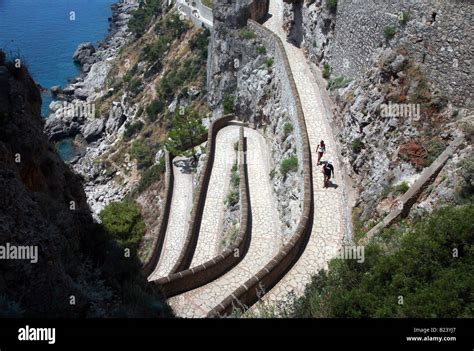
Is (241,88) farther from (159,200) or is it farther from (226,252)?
(226,252)

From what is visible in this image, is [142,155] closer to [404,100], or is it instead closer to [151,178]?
[151,178]

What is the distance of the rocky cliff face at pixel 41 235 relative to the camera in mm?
7066

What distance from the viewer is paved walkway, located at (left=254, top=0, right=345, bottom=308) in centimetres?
1369

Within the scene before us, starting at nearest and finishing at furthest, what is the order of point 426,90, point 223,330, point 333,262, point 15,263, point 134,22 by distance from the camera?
1. point 223,330
2. point 15,263
3. point 333,262
4. point 426,90
5. point 134,22

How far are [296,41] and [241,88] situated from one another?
5.28m

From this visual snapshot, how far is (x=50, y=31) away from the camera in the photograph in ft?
272

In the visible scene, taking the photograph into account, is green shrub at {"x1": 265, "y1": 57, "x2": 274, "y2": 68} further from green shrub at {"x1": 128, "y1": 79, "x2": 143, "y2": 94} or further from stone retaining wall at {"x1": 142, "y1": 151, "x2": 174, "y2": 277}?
green shrub at {"x1": 128, "y1": 79, "x2": 143, "y2": 94}

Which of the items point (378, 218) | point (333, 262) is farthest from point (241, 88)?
point (333, 262)

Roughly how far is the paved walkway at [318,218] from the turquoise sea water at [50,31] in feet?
135

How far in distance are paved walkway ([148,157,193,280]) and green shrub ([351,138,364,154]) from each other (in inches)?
368

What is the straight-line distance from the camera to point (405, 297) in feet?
27.2

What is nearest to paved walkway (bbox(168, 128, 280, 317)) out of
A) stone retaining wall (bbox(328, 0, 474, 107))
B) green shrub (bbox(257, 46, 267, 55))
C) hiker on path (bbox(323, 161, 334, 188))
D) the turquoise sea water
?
hiker on path (bbox(323, 161, 334, 188))

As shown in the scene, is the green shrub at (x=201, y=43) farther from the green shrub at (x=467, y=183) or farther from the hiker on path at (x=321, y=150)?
the green shrub at (x=467, y=183)

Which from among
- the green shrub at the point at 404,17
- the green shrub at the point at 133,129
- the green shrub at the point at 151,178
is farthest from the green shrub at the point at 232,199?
the green shrub at the point at 133,129
